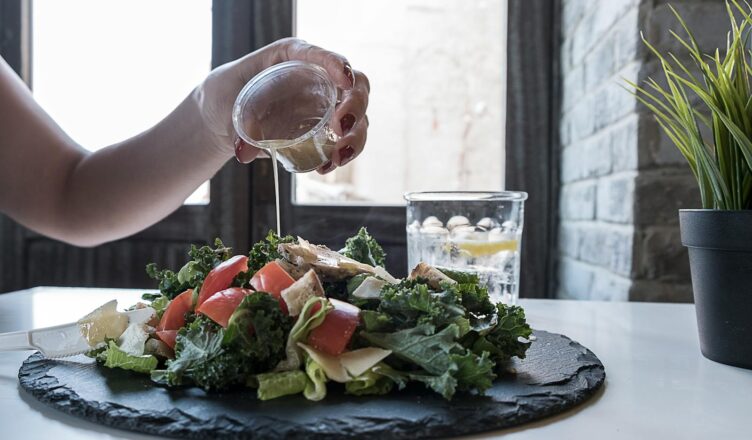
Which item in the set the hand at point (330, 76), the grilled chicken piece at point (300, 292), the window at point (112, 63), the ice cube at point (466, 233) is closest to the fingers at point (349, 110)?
the hand at point (330, 76)

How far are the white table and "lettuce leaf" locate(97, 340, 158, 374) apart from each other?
0.09m

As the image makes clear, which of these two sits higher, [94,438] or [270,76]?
[270,76]

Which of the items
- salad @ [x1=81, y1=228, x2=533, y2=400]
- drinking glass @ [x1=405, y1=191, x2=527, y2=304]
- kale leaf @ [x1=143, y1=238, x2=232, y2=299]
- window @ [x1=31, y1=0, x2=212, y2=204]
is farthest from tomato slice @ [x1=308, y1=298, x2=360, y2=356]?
window @ [x1=31, y1=0, x2=212, y2=204]

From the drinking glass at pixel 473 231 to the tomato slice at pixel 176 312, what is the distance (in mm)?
534

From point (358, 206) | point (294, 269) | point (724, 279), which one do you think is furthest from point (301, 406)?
point (358, 206)

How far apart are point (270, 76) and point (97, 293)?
0.76m

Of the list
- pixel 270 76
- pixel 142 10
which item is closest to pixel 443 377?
pixel 270 76

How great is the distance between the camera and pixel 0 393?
695mm

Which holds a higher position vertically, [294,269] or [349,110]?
[349,110]

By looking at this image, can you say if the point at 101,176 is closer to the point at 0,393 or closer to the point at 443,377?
the point at 0,393

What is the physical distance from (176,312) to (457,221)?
0.59 m

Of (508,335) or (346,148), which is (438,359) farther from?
(346,148)

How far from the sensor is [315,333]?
26.8 inches

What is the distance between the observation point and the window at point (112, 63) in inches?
98.3
